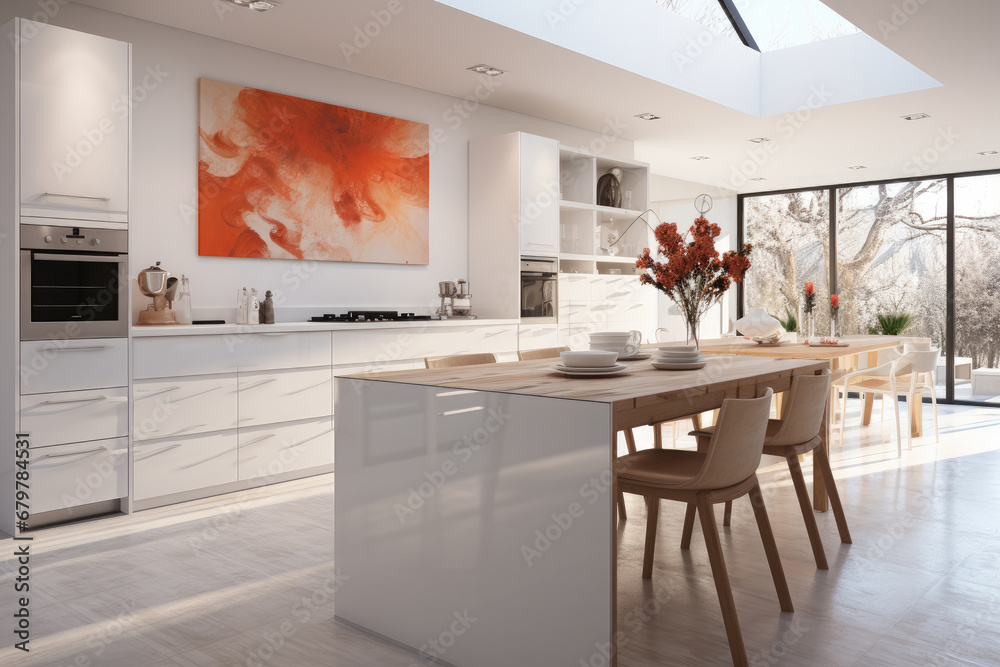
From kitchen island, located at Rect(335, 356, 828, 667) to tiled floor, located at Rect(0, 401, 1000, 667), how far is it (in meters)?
0.20

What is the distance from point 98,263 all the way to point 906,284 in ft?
26.0

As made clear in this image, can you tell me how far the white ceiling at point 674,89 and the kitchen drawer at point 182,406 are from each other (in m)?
1.93

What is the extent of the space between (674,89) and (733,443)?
395cm

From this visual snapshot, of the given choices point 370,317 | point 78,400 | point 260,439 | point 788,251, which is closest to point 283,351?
point 260,439

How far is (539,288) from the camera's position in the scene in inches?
224

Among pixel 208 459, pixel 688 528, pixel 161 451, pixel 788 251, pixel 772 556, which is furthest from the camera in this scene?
pixel 788 251

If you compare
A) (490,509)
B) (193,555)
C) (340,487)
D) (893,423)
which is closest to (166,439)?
(193,555)

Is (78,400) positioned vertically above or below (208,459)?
above

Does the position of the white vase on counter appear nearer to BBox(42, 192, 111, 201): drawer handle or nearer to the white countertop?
the white countertop

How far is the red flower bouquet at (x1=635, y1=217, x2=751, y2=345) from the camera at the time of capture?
2881 millimetres

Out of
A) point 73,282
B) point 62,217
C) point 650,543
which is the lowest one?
point 650,543

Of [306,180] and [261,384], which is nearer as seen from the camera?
[261,384]

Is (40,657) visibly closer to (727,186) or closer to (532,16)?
(532,16)

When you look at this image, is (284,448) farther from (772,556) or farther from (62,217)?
(772,556)
